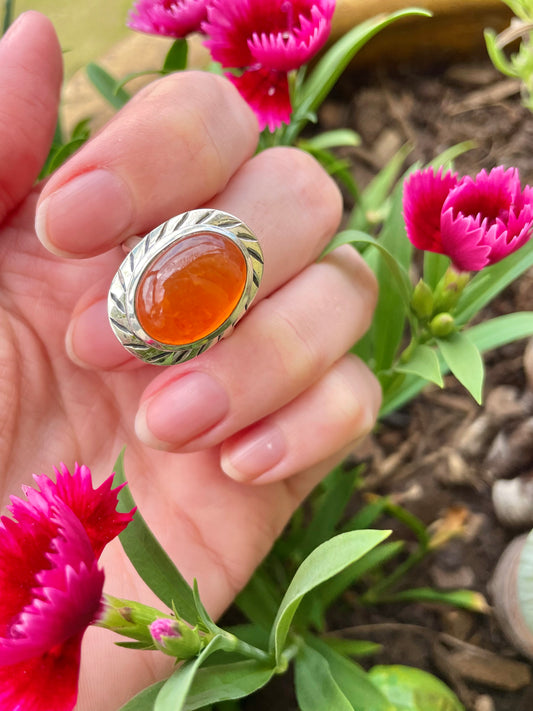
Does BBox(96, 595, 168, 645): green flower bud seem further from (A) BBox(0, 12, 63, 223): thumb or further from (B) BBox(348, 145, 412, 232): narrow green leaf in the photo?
(B) BBox(348, 145, 412, 232): narrow green leaf

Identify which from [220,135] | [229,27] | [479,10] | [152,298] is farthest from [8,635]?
[479,10]

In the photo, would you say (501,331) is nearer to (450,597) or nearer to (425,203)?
(425,203)

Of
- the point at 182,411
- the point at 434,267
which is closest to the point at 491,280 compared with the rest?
the point at 434,267

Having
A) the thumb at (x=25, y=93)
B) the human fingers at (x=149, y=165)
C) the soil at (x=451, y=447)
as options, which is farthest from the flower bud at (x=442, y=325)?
the thumb at (x=25, y=93)

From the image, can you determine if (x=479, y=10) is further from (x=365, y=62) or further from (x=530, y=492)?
(x=530, y=492)

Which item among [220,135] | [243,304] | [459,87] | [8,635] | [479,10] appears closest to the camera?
[8,635]
